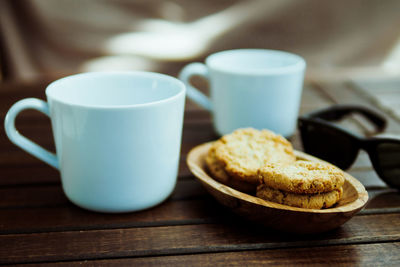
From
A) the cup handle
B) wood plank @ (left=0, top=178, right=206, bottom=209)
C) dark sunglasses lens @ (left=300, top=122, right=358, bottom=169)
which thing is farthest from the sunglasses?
the cup handle

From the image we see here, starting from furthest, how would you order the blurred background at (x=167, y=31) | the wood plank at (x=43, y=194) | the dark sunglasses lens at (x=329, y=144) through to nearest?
1. the blurred background at (x=167, y=31)
2. the dark sunglasses lens at (x=329, y=144)
3. the wood plank at (x=43, y=194)

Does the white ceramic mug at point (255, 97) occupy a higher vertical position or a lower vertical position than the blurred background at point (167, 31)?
higher

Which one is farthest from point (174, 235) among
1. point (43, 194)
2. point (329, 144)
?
point (329, 144)

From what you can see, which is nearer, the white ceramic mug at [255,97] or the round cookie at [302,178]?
the round cookie at [302,178]

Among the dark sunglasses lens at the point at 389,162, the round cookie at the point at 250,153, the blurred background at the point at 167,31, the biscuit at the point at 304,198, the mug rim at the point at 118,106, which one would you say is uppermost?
the mug rim at the point at 118,106

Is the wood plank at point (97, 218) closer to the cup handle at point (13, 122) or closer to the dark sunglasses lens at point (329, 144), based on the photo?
the cup handle at point (13, 122)

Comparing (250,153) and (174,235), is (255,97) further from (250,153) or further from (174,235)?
(174,235)

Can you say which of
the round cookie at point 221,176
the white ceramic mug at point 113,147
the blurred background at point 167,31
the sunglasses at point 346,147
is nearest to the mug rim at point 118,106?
the white ceramic mug at point 113,147
